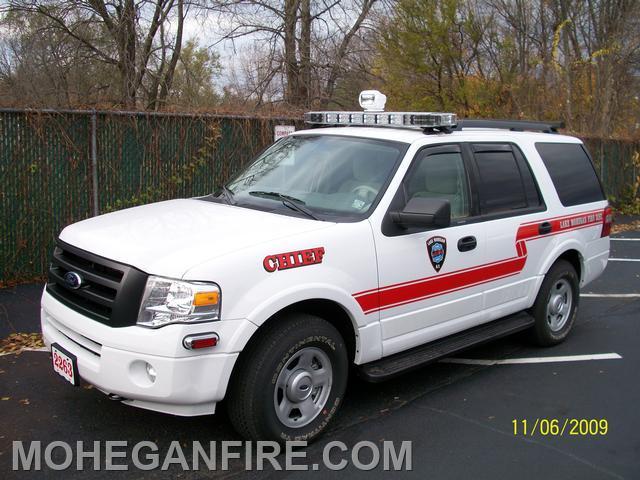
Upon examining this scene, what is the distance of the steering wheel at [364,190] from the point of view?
169 inches

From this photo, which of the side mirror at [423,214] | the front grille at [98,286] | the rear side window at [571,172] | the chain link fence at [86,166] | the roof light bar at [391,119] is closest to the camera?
the front grille at [98,286]

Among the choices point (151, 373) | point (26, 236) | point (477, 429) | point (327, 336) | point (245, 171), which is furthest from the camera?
point (26, 236)

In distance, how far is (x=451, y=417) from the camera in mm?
4359

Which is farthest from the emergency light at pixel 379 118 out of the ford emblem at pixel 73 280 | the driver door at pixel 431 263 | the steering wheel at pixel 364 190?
the ford emblem at pixel 73 280

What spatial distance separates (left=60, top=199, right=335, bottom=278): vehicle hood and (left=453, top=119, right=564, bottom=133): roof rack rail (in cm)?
198

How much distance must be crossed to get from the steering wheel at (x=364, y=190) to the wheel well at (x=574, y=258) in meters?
2.36

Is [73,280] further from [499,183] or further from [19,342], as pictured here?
[499,183]

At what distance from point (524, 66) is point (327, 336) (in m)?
17.0

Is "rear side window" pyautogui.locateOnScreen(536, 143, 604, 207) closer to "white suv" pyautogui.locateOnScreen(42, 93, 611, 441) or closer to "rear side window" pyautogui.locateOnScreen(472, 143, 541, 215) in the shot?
"white suv" pyautogui.locateOnScreen(42, 93, 611, 441)

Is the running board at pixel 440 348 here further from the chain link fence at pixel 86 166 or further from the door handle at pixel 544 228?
the chain link fence at pixel 86 166

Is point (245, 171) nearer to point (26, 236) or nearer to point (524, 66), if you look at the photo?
point (26, 236)

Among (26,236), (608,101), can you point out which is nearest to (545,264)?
(26,236)

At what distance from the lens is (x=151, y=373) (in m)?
3.33
